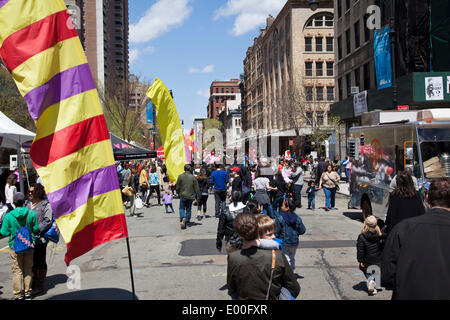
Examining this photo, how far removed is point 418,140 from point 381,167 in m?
1.65

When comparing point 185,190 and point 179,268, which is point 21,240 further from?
point 185,190

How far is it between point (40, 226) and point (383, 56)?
21.5 m

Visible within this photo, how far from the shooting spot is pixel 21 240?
609 centimetres

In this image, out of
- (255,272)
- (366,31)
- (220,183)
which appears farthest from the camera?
(366,31)

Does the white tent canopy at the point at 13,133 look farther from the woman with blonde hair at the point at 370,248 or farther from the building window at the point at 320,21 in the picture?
the building window at the point at 320,21

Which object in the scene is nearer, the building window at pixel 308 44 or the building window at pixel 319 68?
the building window at pixel 319 68

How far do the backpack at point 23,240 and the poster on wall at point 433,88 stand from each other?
18.8 m

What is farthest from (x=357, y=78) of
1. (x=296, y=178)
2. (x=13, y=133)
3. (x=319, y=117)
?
(x=13, y=133)

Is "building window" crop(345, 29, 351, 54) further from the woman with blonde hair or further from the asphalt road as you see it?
the woman with blonde hair

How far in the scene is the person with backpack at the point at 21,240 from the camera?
6.10 metres

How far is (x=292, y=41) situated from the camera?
5447 cm

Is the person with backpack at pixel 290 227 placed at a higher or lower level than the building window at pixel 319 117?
lower

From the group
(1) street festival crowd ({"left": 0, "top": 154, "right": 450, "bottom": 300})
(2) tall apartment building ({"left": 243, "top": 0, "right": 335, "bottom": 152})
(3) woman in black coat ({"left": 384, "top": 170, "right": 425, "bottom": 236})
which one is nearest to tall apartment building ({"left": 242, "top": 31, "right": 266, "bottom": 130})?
(2) tall apartment building ({"left": 243, "top": 0, "right": 335, "bottom": 152})

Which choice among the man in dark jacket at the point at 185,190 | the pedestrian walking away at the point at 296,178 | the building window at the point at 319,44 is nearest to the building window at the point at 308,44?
the building window at the point at 319,44
